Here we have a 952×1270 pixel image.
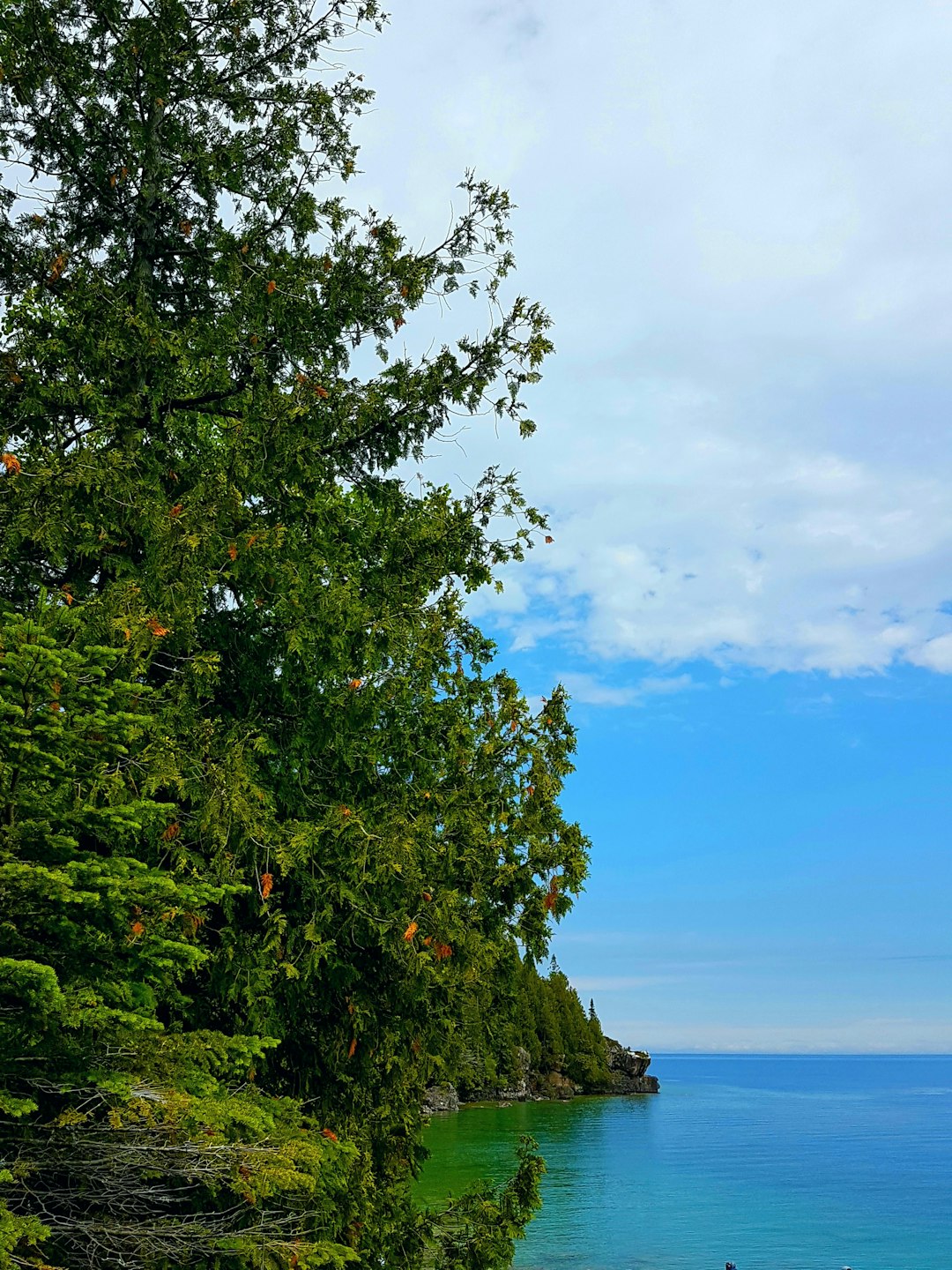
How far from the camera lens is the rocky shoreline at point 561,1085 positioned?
89500 millimetres

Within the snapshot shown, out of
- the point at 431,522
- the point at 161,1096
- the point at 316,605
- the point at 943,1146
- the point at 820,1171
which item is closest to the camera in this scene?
the point at 161,1096

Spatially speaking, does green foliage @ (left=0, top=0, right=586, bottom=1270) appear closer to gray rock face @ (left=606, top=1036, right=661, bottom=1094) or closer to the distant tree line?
the distant tree line

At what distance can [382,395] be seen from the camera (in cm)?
1082

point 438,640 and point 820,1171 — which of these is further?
point 820,1171

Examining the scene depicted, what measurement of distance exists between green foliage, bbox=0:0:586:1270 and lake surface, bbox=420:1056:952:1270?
97.7 feet

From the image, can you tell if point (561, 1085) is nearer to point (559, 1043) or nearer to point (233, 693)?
point (559, 1043)

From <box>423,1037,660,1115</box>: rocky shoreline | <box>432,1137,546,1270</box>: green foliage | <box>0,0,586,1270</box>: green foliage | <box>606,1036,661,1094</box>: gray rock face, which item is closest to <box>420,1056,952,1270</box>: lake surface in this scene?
<box>423,1037,660,1115</box>: rocky shoreline

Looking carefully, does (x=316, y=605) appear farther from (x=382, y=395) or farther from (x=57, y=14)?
(x=57, y=14)


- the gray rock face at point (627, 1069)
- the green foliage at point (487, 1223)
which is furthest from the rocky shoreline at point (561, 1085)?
the green foliage at point (487, 1223)

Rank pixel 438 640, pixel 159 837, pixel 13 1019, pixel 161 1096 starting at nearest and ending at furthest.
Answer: pixel 13 1019, pixel 161 1096, pixel 159 837, pixel 438 640

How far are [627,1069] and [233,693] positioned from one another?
129473 millimetres

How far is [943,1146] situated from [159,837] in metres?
95.4

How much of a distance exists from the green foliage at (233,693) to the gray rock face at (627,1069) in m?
123

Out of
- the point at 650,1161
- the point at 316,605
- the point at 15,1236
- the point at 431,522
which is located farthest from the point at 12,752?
the point at 650,1161
